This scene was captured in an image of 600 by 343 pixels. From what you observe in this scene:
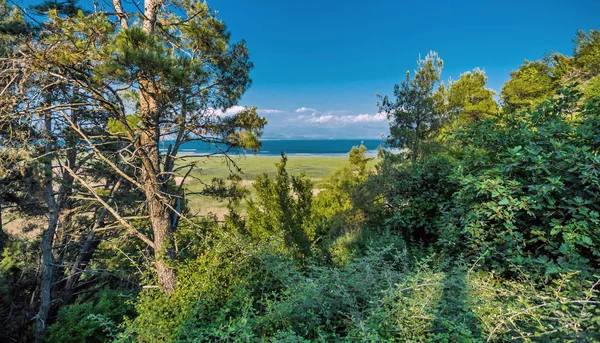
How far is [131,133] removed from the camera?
10.6 feet

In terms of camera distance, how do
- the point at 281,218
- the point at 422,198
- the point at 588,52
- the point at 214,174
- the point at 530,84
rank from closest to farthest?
1. the point at 422,198
2. the point at 281,218
3. the point at 588,52
4. the point at 530,84
5. the point at 214,174

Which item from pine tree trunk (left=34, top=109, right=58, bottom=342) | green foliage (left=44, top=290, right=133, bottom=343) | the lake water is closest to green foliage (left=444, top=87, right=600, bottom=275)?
the lake water

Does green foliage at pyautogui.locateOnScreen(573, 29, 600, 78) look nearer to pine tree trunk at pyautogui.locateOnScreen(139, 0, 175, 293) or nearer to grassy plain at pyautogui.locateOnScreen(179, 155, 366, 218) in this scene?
grassy plain at pyautogui.locateOnScreen(179, 155, 366, 218)

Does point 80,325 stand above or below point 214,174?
below

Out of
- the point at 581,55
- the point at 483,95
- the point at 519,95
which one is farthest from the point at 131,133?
the point at 581,55

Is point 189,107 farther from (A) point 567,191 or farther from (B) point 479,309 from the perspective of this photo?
(A) point 567,191

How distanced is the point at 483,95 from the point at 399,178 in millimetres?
17866

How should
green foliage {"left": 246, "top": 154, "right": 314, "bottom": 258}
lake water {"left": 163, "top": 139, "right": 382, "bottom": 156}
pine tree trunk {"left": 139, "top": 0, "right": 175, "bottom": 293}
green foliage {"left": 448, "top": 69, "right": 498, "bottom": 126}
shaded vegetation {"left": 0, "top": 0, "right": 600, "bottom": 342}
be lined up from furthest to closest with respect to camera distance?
green foliage {"left": 448, "top": 69, "right": 498, "bottom": 126} → green foliage {"left": 246, "top": 154, "right": 314, "bottom": 258} → lake water {"left": 163, "top": 139, "right": 382, "bottom": 156} → pine tree trunk {"left": 139, "top": 0, "right": 175, "bottom": 293} → shaded vegetation {"left": 0, "top": 0, "right": 600, "bottom": 342}

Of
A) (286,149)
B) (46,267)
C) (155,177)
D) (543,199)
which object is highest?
(286,149)

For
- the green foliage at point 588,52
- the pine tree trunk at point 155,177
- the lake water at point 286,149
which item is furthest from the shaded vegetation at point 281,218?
the green foliage at point 588,52

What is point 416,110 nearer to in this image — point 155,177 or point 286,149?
point 155,177

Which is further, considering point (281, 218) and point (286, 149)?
point (286, 149)

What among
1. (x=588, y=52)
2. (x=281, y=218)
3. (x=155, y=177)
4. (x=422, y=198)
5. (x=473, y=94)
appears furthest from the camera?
(x=473, y=94)

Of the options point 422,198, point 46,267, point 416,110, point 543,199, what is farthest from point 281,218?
point 416,110
